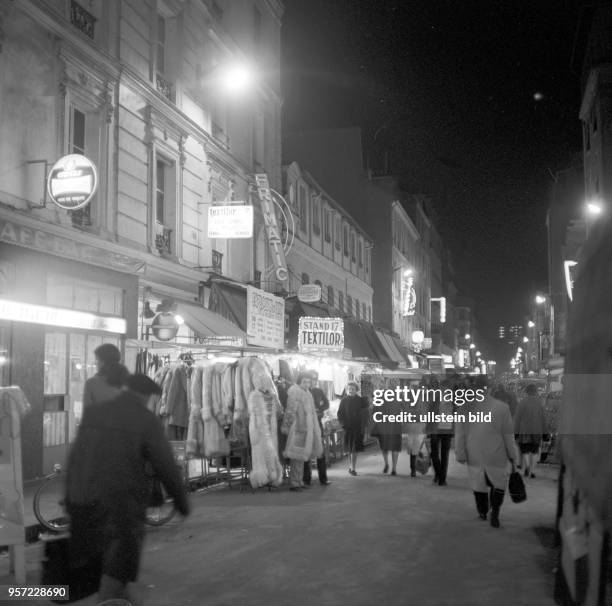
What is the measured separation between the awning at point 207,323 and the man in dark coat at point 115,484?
503 inches

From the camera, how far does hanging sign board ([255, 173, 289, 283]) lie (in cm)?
2558

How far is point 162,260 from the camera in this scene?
773 inches

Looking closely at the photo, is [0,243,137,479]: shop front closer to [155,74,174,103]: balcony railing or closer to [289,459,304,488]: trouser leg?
[289,459,304,488]: trouser leg

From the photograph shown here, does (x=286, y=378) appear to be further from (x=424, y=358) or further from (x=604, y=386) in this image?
(x=424, y=358)

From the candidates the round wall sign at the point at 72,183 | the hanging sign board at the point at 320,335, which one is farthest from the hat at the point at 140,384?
the hanging sign board at the point at 320,335

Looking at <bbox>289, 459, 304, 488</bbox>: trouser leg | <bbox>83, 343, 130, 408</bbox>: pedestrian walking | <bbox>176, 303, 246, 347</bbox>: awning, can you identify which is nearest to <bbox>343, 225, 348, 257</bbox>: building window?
<bbox>176, 303, 246, 347</bbox>: awning

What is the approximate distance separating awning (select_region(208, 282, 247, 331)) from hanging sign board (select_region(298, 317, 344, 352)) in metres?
1.62

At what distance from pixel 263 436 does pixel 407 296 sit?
40.2m

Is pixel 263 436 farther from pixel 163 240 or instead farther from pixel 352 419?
pixel 163 240

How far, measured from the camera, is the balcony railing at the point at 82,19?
1647 centimetres

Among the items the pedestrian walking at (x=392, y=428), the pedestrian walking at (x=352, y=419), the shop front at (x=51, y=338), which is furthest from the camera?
the pedestrian walking at (x=352, y=419)

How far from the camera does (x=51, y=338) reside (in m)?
15.4

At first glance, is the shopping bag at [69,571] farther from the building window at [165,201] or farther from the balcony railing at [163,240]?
the building window at [165,201]

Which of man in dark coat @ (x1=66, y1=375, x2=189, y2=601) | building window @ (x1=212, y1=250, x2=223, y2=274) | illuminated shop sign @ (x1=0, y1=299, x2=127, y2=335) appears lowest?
man in dark coat @ (x1=66, y1=375, x2=189, y2=601)
